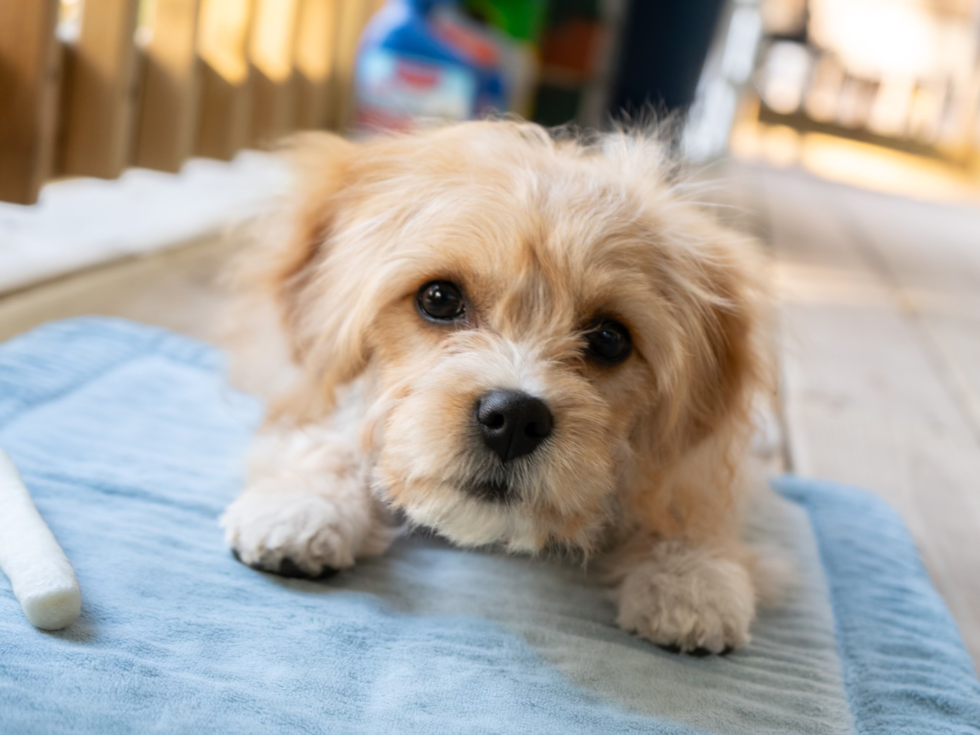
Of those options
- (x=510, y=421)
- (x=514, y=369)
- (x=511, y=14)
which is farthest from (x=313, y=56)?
(x=510, y=421)

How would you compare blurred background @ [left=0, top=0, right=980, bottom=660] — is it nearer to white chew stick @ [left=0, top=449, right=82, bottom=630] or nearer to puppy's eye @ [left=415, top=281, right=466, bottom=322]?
puppy's eye @ [left=415, top=281, right=466, bottom=322]

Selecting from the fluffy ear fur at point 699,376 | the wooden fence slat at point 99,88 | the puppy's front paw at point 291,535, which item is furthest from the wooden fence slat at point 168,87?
the puppy's front paw at point 291,535

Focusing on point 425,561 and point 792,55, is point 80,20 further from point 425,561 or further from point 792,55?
point 792,55

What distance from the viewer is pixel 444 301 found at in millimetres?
1590

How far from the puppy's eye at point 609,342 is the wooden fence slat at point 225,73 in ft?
7.10

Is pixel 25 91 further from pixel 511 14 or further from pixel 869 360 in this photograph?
pixel 511 14

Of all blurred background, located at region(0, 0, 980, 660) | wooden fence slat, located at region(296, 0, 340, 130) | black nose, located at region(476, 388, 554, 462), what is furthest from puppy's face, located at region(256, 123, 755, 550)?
wooden fence slat, located at region(296, 0, 340, 130)

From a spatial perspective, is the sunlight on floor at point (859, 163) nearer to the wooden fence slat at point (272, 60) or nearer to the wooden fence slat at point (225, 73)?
the wooden fence slat at point (272, 60)

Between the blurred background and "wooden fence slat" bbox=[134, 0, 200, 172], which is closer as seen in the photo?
the blurred background

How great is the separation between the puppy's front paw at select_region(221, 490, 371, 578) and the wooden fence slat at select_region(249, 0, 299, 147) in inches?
95.6

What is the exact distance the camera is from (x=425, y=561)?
5.47 ft

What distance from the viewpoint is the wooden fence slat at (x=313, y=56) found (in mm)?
4070

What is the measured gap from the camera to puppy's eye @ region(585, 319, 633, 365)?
1.60 metres

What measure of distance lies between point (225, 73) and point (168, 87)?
45 centimetres
